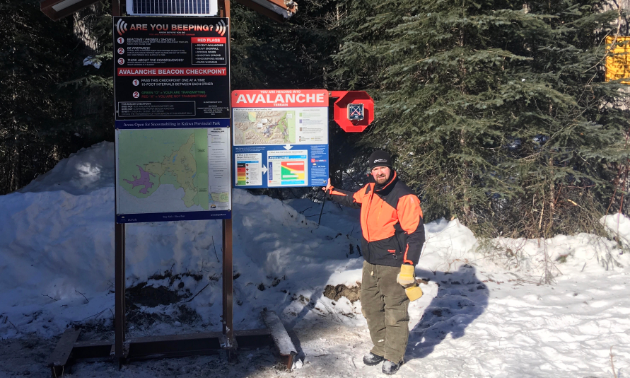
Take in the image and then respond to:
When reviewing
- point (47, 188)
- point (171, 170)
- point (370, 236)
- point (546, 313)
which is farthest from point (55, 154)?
point (546, 313)

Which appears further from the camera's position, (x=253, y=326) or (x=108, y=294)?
(x=108, y=294)

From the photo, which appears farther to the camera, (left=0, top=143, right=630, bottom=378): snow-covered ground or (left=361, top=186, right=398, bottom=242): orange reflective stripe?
(left=0, top=143, right=630, bottom=378): snow-covered ground

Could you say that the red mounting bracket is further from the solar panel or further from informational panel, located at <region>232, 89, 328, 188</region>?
the solar panel

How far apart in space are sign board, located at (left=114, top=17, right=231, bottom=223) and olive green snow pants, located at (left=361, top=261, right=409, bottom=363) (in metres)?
1.72

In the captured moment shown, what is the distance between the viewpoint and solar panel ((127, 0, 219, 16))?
15.9 ft

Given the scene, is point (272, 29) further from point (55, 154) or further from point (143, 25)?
point (143, 25)

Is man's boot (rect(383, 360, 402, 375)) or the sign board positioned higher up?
the sign board

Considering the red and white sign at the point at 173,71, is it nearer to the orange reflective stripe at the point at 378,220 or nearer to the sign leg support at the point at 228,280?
the sign leg support at the point at 228,280

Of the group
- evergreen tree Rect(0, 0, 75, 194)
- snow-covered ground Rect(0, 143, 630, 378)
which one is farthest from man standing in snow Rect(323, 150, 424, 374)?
evergreen tree Rect(0, 0, 75, 194)

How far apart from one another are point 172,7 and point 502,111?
5827 mm

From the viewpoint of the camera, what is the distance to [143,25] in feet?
15.7

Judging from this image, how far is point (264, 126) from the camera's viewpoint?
5.28m

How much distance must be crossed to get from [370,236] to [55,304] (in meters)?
4.22

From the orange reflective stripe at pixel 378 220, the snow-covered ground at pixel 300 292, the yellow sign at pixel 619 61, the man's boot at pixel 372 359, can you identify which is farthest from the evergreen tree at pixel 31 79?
the yellow sign at pixel 619 61
